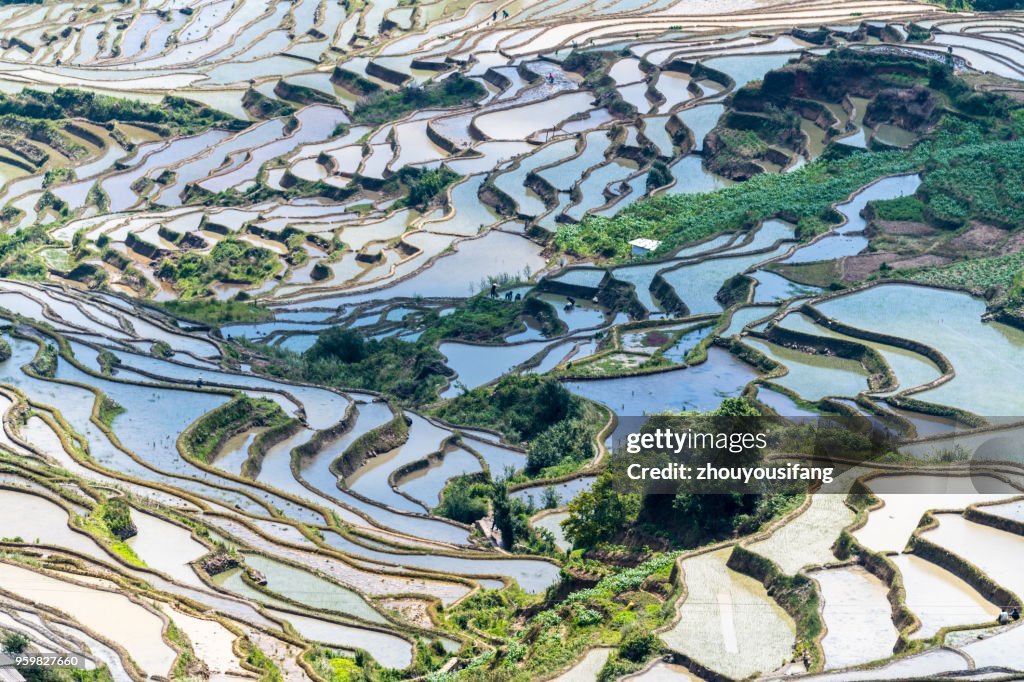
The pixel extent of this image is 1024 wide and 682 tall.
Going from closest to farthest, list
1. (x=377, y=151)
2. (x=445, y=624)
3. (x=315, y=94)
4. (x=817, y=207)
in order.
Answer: (x=445, y=624) → (x=817, y=207) → (x=377, y=151) → (x=315, y=94)

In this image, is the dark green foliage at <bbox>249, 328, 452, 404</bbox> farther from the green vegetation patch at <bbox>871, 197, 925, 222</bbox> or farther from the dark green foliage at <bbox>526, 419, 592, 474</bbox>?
the green vegetation patch at <bbox>871, 197, 925, 222</bbox>

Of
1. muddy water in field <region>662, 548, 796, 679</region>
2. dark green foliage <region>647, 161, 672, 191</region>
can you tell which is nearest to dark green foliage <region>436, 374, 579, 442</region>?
muddy water in field <region>662, 548, 796, 679</region>

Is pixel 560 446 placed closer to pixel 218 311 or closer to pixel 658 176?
pixel 218 311

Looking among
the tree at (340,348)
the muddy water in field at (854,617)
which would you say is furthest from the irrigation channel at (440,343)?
the tree at (340,348)

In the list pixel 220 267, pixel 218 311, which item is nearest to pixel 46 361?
pixel 218 311

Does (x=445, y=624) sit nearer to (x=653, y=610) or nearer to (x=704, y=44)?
(x=653, y=610)

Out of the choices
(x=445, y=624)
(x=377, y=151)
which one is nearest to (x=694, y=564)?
(x=445, y=624)
